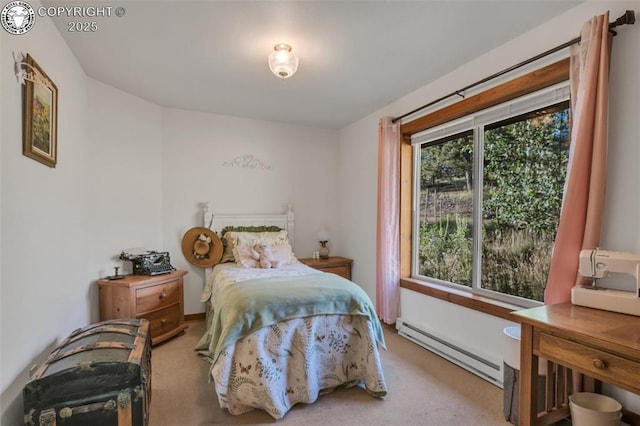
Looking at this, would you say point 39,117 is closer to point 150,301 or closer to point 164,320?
point 150,301

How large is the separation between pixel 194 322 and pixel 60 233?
1986 millimetres

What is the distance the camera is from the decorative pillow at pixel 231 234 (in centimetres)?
367

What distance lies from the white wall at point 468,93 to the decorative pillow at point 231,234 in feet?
3.91

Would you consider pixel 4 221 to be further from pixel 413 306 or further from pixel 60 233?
pixel 413 306

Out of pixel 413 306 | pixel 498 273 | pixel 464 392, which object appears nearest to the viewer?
pixel 464 392

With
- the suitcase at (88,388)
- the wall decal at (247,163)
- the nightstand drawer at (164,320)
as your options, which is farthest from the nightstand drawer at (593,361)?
the wall decal at (247,163)

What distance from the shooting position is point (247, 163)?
4113 mm

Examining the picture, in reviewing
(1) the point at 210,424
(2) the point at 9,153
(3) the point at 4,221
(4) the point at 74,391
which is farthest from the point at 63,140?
(1) the point at 210,424

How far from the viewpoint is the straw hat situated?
3686mm

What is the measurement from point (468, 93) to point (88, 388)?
314cm

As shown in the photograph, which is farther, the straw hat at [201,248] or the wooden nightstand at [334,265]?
the wooden nightstand at [334,265]

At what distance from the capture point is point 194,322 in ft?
12.2

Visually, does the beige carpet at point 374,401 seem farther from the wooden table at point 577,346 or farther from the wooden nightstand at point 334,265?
→ the wooden nightstand at point 334,265

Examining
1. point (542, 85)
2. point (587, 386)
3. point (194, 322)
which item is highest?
point (542, 85)
